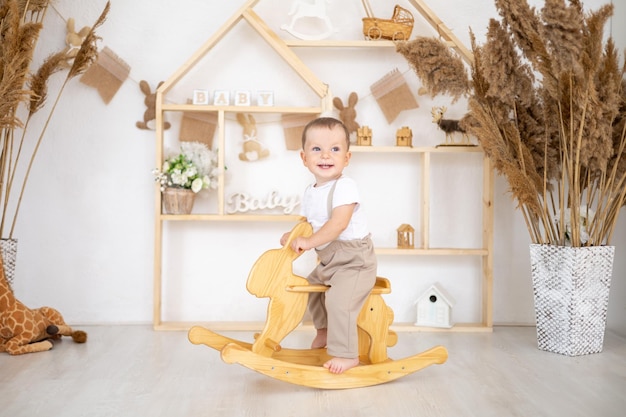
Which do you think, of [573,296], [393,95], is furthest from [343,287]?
[393,95]

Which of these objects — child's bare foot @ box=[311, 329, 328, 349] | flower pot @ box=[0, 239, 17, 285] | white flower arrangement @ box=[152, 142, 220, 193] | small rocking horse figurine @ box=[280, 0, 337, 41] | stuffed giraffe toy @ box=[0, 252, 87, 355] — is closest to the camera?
child's bare foot @ box=[311, 329, 328, 349]

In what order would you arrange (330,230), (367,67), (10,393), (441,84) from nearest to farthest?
(10,393) → (330,230) → (441,84) → (367,67)

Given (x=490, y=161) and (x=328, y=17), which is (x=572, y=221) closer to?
(x=490, y=161)

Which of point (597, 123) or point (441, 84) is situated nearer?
point (597, 123)

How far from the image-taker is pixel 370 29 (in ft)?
10.7

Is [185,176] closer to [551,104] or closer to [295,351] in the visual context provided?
[295,351]

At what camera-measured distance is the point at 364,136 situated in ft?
10.7

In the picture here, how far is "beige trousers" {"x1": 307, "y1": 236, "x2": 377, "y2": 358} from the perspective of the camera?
2.28 metres

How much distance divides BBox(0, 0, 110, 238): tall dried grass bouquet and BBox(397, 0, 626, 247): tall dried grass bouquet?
1.46 m

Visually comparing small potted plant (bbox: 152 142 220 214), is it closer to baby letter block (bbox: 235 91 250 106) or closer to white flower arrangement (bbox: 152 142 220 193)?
white flower arrangement (bbox: 152 142 220 193)

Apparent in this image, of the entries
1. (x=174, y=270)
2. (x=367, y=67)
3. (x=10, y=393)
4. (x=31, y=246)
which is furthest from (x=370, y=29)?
(x=10, y=393)

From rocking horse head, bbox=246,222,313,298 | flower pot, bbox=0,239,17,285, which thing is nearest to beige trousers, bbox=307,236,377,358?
rocking horse head, bbox=246,222,313,298

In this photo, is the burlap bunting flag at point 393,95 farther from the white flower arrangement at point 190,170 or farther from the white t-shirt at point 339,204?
the white t-shirt at point 339,204

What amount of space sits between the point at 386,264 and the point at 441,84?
0.99 metres
